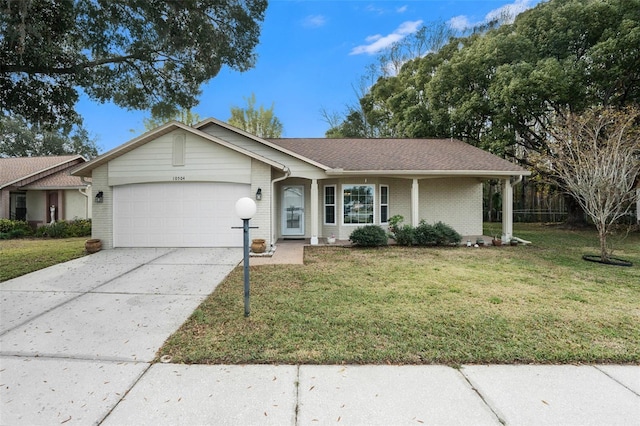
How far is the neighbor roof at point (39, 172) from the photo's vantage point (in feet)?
51.2

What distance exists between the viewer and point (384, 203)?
Result: 12.1 m

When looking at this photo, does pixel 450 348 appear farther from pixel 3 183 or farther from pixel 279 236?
pixel 3 183

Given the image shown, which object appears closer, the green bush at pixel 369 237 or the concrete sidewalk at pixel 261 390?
the concrete sidewalk at pixel 261 390

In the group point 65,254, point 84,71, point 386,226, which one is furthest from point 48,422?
point 386,226

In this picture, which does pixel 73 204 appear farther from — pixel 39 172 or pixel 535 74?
pixel 535 74

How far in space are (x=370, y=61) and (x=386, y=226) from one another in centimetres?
1902

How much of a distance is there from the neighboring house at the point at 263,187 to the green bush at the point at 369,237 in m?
1.46

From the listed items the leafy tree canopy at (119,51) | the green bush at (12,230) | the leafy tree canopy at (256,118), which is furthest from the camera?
the leafy tree canopy at (256,118)

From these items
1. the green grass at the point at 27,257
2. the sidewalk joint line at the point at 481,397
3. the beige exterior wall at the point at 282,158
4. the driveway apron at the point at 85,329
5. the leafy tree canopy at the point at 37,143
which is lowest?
the sidewalk joint line at the point at 481,397

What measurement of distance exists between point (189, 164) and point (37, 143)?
38.3 m

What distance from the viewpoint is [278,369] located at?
9.85 ft

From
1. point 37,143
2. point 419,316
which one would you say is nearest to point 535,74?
point 419,316

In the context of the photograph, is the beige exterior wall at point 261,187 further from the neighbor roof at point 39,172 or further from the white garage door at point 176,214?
the neighbor roof at point 39,172

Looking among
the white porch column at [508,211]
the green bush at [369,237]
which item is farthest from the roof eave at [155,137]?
the white porch column at [508,211]
